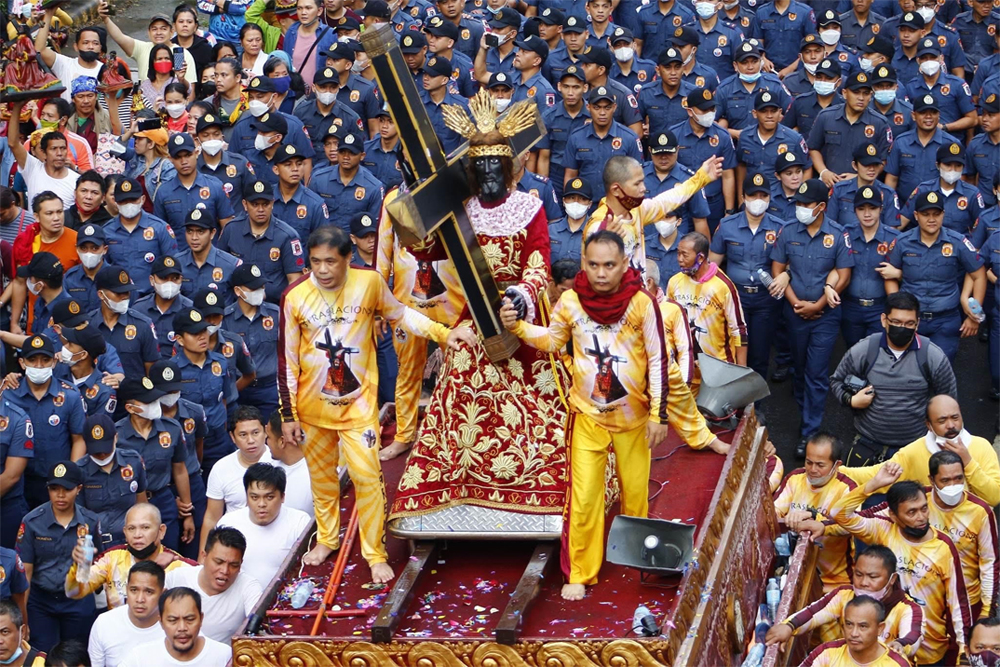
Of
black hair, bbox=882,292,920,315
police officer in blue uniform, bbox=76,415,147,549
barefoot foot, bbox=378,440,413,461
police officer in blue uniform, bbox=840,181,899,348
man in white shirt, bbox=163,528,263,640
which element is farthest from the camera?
police officer in blue uniform, bbox=840,181,899,348

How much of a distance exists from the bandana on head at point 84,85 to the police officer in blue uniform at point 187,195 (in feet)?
5.13

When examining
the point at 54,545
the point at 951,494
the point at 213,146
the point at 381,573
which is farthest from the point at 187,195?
the point at 951,494

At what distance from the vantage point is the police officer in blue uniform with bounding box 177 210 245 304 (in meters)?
12.8

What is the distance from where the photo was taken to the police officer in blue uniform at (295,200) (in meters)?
13.7

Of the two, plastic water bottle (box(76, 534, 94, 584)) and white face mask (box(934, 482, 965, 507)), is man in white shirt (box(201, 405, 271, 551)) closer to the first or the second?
plastic water bottle (box(76, 534, 94, 584))

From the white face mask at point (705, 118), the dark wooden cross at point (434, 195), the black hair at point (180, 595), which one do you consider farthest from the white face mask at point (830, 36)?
the black hair at point (180, 595)

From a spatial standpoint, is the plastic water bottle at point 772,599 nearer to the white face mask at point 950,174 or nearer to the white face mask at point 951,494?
the white face mask at point 951,494

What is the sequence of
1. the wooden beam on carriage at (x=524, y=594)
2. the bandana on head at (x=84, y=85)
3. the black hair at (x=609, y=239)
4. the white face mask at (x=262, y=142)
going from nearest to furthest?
the wooden beam on carriage at (x=524, y=594)
the black hair at (x=609, y=239)
the white face mask at (x=262, y=142)
the bandana on head at (x=84, y=85)

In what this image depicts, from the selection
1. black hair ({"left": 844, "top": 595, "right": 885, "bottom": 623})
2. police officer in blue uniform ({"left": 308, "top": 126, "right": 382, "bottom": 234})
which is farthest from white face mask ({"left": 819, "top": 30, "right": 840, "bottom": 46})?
black hair ({"left": 844, "top": 595, "right": 885, "bottom": 623})

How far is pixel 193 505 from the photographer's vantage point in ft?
37.4

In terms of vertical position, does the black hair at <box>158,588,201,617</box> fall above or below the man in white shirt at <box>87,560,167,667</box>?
above

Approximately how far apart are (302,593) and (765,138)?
758 cm

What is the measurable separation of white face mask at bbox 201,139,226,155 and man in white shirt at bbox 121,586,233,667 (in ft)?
19.4

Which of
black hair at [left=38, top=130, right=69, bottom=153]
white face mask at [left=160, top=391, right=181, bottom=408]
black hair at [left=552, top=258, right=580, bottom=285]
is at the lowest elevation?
white face mask at [left=160, top=391, right=181, bottom=408]
